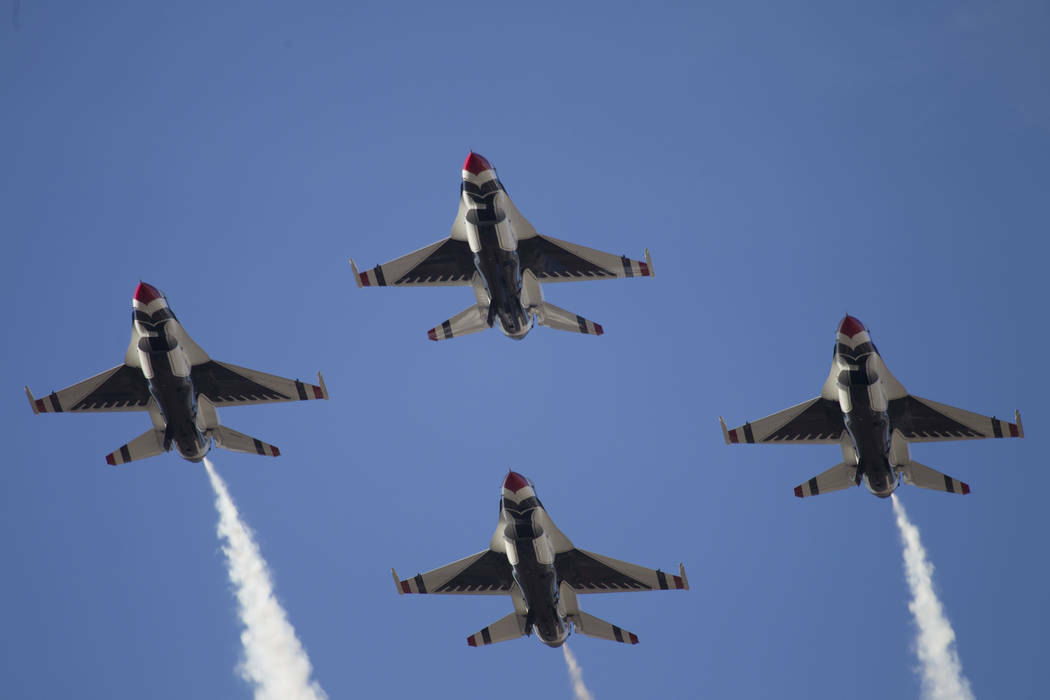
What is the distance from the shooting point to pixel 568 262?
71.3m

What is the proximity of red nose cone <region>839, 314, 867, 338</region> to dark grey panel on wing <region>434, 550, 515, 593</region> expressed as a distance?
2096 centimetres

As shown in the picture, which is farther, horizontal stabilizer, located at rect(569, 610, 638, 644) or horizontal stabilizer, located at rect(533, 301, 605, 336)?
horizontal stabilizer, located at rect(533, 301, 605, 336)

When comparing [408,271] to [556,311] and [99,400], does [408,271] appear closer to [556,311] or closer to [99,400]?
[556,311]

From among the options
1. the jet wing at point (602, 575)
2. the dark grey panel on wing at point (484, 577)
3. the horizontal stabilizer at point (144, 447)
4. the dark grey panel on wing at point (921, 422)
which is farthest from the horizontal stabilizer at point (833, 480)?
the horizontal stabilizer at point (144, 447)

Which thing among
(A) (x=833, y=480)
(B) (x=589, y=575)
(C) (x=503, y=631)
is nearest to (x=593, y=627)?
(B) (x=589, y=575)

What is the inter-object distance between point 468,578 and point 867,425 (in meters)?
22.0

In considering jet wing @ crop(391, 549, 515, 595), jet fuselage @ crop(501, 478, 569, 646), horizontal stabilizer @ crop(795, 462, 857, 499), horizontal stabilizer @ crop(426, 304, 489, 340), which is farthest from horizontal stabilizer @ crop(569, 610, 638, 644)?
horizontal stabilizer @ crop(426, 304, 489, 340)

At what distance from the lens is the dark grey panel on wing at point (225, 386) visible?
67062 millimetres

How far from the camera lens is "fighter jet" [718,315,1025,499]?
61375 millimetres

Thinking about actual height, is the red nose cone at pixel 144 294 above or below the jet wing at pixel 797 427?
above

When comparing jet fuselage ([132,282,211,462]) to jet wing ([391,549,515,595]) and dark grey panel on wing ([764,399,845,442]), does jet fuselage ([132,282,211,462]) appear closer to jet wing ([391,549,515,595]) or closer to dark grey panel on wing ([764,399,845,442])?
jet wing ([391,549,515,595])

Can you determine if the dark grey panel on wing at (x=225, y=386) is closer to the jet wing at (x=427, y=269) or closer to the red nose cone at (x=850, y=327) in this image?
the jet wing at (x=427, y=269)

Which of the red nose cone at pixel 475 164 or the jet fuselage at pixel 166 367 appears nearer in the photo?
the jet fuselage at pixel 166 367

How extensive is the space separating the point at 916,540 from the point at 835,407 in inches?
621
